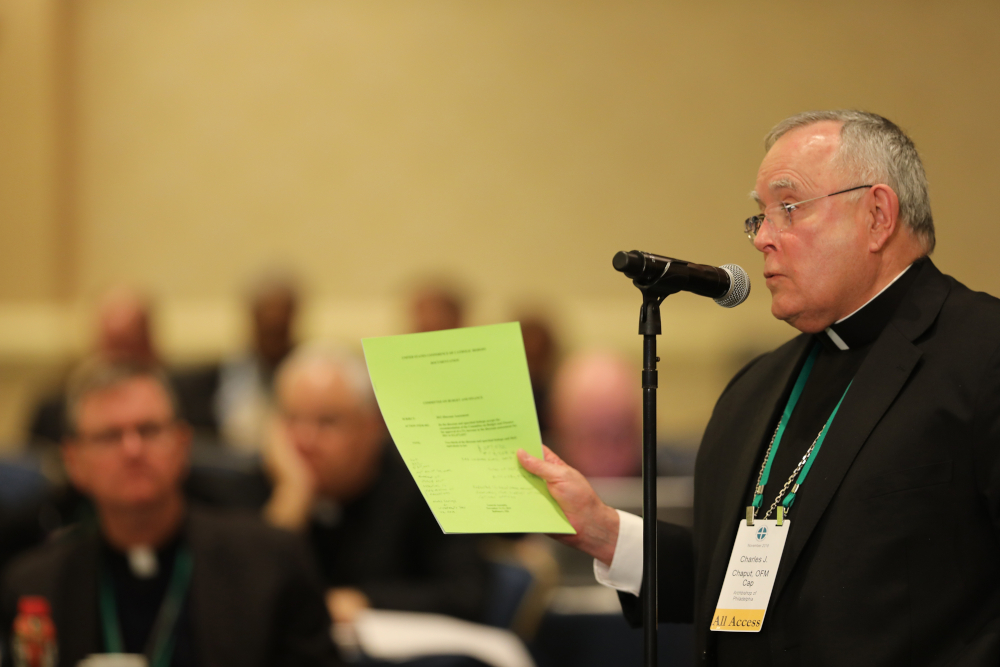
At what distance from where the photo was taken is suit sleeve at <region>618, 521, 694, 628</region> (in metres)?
2.03

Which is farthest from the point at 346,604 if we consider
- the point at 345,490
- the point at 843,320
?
the point at 843,320

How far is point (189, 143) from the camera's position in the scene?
7273mm

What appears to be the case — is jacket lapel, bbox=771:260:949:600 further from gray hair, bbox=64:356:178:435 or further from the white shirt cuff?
gray hair, bbox=64:356:178:435

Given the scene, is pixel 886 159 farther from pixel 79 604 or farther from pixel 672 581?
pixel 79 604

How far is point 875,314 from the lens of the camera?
1853 millimetres

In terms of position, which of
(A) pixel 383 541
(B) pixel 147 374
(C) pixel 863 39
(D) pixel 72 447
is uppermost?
(C) pixel 863 39

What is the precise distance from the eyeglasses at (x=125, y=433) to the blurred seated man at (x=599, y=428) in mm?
1912

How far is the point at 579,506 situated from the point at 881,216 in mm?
727

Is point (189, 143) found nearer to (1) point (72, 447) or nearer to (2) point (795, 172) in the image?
(1) point (72, 447)

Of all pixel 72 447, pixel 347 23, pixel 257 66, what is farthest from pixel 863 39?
pixel 72 447

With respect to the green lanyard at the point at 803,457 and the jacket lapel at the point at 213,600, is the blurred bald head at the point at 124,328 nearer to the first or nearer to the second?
the jacket lapel at the point at 213,600

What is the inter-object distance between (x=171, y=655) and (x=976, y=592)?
8.40 feet

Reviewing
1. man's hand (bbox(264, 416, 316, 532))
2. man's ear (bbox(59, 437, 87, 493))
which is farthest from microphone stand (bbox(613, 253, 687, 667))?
man's hand (bbox(264, 416, 316, 532))

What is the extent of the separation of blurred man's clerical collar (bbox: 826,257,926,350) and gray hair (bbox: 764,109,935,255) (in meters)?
0.08
